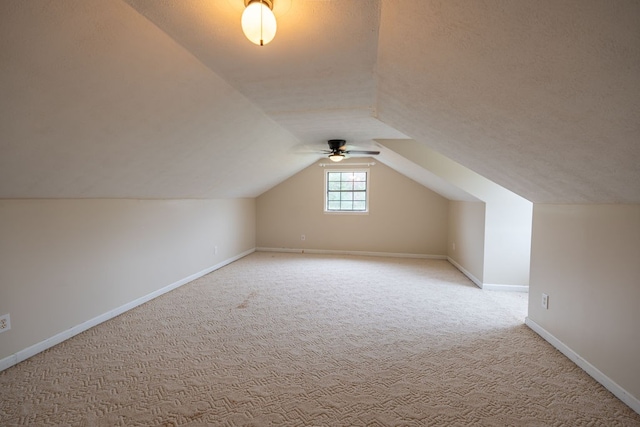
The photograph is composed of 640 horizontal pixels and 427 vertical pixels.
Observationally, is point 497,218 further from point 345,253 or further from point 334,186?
point 334,186

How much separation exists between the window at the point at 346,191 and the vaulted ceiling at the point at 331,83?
3.68m

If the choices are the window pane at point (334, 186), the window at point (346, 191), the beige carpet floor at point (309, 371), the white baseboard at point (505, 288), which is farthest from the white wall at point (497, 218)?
the window pane at point (334, 186)

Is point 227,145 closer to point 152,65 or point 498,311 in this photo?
point 152,65

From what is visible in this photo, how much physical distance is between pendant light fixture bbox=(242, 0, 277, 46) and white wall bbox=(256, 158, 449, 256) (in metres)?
5.17

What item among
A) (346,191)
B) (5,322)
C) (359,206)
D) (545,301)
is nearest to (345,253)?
(359,206)

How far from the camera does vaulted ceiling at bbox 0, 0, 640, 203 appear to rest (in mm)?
1072

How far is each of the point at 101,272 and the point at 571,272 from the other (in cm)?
435

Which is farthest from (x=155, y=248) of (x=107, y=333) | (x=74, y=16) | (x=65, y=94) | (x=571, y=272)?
(x=571, y=272)

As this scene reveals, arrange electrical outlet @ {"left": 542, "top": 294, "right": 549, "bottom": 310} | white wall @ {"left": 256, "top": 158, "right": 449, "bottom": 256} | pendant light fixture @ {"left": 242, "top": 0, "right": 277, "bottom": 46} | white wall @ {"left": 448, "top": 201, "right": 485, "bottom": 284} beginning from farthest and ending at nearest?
white wall @ {"left": 256, "top": 158, "right": 449, "bottom": 256} < white wall @ {"left": 448, "top": 201, "right": 485, "bottom": 284} < electrical outlet @ {"left": 542, "top": 294, "right": 549, "bottom": 310} < pendant light fixture @ {"left": 242, "top": 0, "right": 277, "bottom": 46}

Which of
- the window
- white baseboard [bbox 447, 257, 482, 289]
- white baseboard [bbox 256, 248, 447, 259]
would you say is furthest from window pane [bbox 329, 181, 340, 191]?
white baseboard [bbox 447, 257, 482, 289]

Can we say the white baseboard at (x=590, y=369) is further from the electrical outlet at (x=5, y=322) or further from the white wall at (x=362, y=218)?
the electrical outlet at (x=5, y=322)

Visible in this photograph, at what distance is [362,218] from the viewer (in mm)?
6445

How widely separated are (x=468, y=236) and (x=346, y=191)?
9.05 feet

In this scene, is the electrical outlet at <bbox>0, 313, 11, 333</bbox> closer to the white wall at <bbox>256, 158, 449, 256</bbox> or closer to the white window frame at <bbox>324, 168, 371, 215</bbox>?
the white wall at <bbox>256, 158, 449, 256</bbox>
